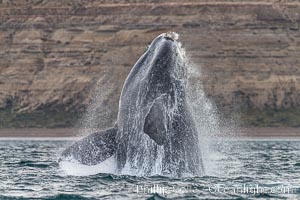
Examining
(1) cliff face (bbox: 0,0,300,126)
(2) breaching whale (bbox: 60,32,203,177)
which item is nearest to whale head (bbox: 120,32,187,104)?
(2) breaching whale (bbox: 60,32,203,177)

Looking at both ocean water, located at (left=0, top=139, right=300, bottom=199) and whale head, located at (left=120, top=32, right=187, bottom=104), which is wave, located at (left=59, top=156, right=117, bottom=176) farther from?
whale head, located at (left=120, top=32, right=187, bottom=104)

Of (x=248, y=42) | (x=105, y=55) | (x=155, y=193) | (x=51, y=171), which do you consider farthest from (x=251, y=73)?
(x=155, y=193)

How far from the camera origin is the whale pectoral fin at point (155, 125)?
23.6 meters

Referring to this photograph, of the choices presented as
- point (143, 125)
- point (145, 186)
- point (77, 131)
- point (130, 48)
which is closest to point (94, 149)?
point (143, 125)

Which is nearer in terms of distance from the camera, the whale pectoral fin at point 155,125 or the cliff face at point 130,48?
the whale pectoral fin at point 155,125

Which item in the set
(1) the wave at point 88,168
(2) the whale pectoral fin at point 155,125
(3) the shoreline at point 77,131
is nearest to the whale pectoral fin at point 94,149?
(1) the wave at point 88,168

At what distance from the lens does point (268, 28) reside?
109250mm

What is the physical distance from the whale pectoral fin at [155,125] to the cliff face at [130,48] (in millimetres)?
72522

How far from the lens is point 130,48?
10669 centimetres

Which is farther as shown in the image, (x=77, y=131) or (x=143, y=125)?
(x=77, y=131)

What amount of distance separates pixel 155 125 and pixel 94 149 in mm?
1896

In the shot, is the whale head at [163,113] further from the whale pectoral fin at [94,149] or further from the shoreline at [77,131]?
the shoreline at [77,131]

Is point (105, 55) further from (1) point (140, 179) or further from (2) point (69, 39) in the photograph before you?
(1) point (140, 179)

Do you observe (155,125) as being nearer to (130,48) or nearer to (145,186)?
(145,186)
